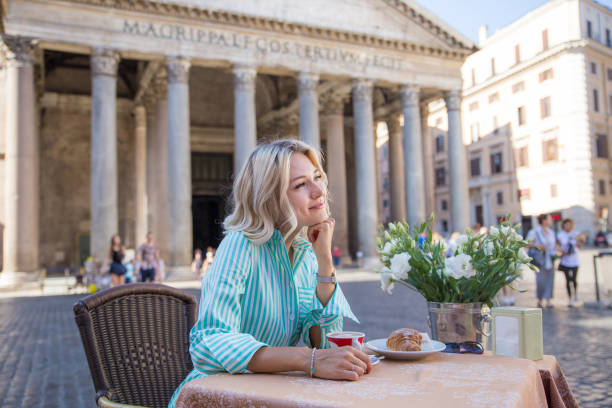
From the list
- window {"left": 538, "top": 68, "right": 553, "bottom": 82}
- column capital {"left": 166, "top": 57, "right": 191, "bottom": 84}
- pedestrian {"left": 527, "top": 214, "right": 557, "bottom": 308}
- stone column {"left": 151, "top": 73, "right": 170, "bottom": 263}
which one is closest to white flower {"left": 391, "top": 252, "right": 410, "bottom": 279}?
pedestrian {"left": 527, "top": 214, "right": 557, "bottom": 308}

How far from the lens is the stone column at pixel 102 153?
16.7 m

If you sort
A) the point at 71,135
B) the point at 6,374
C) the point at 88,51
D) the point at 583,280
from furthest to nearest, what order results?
the point at 71,135 < the point at 88,51 < the point at 583,280 < the point at 6,374

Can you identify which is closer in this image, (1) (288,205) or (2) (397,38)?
(1) (288,205)

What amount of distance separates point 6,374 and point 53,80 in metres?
20.9

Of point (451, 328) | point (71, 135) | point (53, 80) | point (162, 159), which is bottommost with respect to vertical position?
point (451, 328)

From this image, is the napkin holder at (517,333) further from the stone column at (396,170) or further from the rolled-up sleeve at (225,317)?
the stone column at (396,170)

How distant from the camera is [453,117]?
76.7 feet

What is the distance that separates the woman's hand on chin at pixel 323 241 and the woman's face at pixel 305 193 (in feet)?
0.11

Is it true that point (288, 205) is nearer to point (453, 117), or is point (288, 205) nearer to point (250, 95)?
point (250, 95)

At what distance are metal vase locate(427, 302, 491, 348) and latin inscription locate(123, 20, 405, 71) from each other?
17.5 meters

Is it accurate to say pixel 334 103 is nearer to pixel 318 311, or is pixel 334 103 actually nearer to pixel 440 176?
pixel 318 311

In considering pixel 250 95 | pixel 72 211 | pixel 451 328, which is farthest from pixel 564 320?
pixel 72 211

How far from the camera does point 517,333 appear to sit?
6.79 feet

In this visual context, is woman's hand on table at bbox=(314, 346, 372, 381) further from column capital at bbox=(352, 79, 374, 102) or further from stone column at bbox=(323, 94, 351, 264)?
stone column at bbox=(323, 94, 351, 264)
